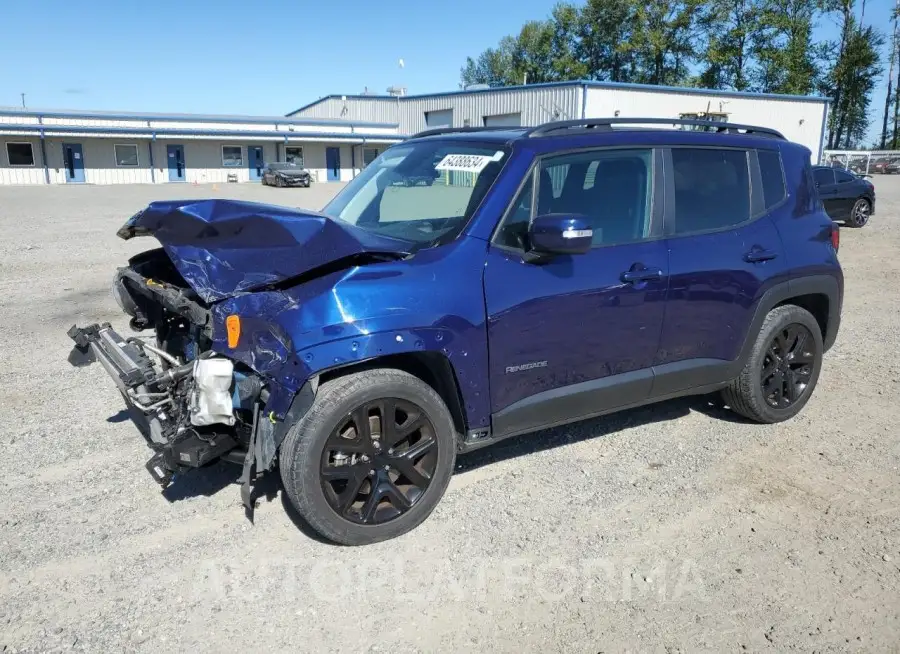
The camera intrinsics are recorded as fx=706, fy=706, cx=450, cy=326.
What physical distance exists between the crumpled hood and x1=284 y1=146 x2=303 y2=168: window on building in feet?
149

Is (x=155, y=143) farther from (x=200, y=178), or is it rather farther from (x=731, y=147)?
(x=731, y=147)

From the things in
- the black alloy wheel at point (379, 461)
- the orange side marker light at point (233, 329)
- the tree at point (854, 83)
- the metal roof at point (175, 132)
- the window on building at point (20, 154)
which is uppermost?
the tree at point (854, 83)

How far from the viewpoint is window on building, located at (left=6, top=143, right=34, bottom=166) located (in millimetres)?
38656

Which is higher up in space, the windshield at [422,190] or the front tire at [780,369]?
the windshield at [422,190]

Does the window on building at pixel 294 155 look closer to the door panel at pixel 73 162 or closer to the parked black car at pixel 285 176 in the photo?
the parked black car at pixel 285 176

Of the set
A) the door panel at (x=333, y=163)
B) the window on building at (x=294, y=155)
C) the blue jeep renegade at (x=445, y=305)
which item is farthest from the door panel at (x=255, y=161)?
the blue jeep renegade at (x=445, y=305)

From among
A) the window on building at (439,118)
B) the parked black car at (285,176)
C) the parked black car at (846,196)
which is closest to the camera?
the parked black car at (846,196)

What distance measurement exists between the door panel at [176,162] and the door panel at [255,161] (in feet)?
13.4

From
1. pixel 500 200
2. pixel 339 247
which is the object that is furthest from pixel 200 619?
pixel 500 200

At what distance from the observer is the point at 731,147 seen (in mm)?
4672

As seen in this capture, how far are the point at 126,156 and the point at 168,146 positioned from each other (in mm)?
2487

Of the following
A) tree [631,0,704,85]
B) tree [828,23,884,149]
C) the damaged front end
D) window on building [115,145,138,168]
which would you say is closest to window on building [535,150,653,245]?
the damaged front end

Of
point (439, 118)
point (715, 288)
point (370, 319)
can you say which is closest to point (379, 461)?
point (370, 319)

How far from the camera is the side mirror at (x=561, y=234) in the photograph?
3.45 m
